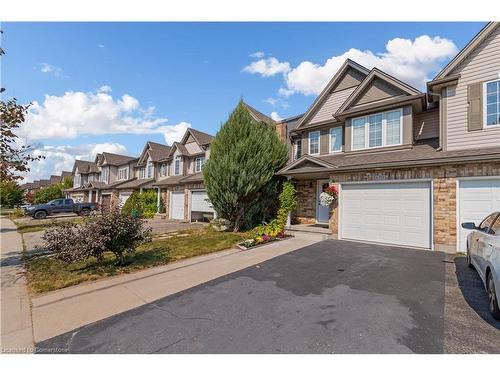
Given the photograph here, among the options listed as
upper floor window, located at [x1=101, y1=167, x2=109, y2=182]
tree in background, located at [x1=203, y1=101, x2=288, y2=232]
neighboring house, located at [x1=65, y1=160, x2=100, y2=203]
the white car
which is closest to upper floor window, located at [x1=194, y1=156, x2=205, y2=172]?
tree in background, located at [x1=203, y1=101, x2=288, y2=232]

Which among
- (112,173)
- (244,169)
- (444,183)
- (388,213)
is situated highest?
(112,173)

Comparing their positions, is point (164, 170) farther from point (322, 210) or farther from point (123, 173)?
point (322, 210)

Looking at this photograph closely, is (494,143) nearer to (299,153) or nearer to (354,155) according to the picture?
(354,155)

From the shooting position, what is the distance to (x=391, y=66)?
12.8m

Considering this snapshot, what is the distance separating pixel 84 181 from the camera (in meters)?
39.4

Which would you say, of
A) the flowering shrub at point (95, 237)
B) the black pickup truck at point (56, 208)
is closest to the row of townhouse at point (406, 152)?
the flowering shrub at point (95, 237)

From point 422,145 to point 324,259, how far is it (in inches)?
280

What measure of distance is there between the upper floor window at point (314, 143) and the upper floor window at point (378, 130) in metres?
2.34

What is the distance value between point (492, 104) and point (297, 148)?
899 centimetres

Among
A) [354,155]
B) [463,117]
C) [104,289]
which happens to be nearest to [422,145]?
[463,117]

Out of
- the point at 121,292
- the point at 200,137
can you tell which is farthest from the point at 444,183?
the point at 200,137

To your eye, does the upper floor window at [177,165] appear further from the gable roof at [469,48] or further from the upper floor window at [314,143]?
the gable roof at [469,48]

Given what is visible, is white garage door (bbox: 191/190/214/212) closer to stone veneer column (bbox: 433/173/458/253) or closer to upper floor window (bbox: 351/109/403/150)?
upper floor window (bbox: 351/109/403/150)

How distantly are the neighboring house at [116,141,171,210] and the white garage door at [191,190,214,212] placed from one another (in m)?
7.56
